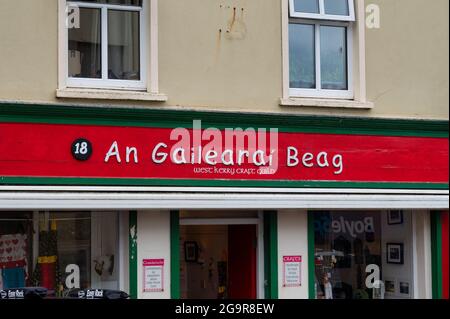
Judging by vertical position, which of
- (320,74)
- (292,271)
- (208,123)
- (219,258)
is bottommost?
(292,271)

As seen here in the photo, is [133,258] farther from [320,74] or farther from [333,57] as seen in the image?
[333,57]

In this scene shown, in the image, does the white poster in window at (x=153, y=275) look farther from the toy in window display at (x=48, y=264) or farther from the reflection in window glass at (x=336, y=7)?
the reflection in window glass at (x=336, y=7)

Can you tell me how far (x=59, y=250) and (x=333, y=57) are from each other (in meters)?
4.56

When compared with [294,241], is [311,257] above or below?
below

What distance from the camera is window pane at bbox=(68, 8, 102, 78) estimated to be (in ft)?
39.0

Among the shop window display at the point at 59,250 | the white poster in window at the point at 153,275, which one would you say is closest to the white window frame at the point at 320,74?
the white poster in window at the point at 153,275

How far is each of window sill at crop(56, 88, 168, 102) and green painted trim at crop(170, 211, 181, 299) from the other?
1.50 meters

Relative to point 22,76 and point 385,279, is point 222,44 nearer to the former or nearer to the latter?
point 22,76

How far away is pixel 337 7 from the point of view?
42.5ft

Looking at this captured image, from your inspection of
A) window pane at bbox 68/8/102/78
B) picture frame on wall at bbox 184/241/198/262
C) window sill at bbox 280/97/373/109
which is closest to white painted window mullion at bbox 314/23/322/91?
window sill at bbox 280/97/373/109

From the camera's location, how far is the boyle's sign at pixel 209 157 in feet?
37.4

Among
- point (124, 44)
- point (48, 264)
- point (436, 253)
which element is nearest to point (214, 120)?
point (124, 44)

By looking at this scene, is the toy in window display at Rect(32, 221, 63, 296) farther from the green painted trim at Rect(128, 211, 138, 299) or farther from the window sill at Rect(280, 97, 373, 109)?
the window sill at Rect(280, 97, 373, 109)

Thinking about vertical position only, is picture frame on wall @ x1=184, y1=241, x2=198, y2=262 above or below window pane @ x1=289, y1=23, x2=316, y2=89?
below
